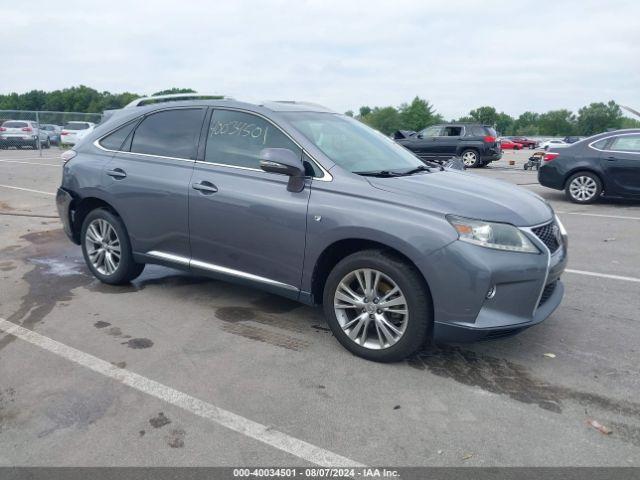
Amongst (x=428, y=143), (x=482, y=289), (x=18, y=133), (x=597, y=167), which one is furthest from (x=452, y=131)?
(x=18, y=133)

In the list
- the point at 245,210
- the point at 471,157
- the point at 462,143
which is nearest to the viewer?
the point at 245,210

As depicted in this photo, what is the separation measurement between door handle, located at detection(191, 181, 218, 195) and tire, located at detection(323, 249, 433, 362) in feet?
4.05

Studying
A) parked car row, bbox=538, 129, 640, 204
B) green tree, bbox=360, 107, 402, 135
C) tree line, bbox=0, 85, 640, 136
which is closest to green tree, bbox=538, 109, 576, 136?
tree line, bbox=0, 85, 640, 136

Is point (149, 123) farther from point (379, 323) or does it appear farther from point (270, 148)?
point (379, 323)

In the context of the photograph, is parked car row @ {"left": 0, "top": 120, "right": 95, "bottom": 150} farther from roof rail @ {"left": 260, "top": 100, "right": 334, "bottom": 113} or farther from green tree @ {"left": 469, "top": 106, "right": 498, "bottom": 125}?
green tree @ {"left": 469, "top": 106, "right": 498, "bottom": 125}

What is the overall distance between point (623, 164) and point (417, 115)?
83.7m

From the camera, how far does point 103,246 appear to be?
17.6 ft

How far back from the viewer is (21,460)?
2.73 m

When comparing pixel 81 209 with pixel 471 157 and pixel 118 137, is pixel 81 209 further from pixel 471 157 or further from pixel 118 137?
pixel 471 157

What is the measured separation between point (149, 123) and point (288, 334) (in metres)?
2.38

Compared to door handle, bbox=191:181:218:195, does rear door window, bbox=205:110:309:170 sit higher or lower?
higher

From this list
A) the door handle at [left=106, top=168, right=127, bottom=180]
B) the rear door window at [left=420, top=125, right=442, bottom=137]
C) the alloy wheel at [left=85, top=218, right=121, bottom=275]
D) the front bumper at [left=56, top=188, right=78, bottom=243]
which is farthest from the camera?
the rear door window at [left=420, top=125, right=442, bottom=137]

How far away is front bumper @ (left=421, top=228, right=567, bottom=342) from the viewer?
3.39m

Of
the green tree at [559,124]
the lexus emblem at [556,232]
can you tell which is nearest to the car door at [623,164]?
the lexus emblem at [556,232]
